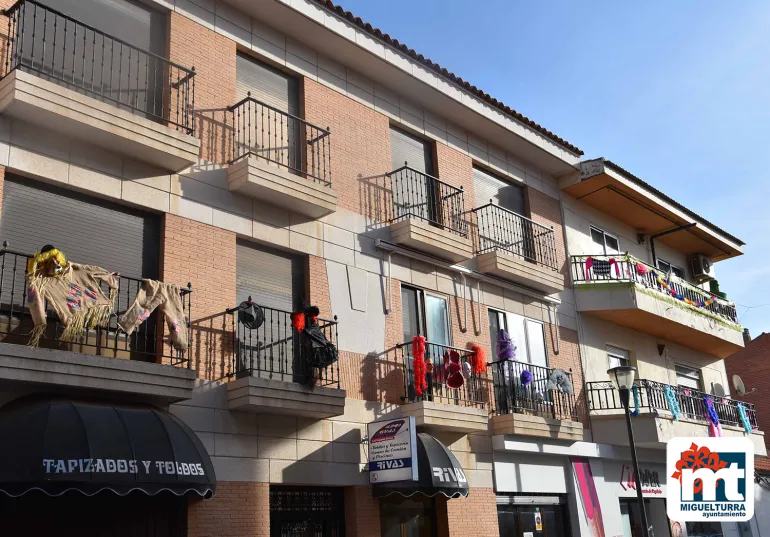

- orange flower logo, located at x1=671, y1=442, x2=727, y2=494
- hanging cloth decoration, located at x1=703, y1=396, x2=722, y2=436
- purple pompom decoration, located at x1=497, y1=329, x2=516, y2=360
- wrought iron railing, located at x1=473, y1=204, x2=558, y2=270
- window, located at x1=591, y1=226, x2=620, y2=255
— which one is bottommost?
orange flower logo, located at x1=671, y1=442, x2=727, y2=494

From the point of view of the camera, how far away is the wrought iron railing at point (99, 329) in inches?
402

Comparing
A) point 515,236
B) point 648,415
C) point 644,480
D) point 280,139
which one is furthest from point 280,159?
point 644,480

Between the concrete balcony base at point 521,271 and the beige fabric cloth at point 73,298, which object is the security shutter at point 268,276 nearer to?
the beige fabric cloth at point 73,298

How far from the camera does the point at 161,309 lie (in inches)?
446

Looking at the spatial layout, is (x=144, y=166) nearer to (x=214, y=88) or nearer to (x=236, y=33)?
(x=214, y=88)

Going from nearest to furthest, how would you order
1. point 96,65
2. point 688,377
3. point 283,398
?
point 283,398 < point 96,65 < point 688,377

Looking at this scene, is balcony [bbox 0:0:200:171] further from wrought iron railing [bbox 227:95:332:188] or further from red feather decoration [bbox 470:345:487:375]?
red feather decoration [bbox 470:345:487:375]

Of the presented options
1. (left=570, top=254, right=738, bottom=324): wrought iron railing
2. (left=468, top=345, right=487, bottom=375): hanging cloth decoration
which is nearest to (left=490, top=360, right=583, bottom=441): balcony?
(left=468, top=345, right=487, bottom=375): hanging cloth decoration

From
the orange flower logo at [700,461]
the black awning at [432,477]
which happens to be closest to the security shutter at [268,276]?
the black awning at [432,477]

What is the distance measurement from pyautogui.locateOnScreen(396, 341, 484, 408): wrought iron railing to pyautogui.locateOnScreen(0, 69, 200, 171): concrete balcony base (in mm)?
5248

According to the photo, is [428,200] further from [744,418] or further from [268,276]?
[744,418]

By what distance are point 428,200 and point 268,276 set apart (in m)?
4.87

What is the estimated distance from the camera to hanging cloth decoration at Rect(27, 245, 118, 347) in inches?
385

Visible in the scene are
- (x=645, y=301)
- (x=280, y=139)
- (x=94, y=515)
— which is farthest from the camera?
(x=645, y=301)
